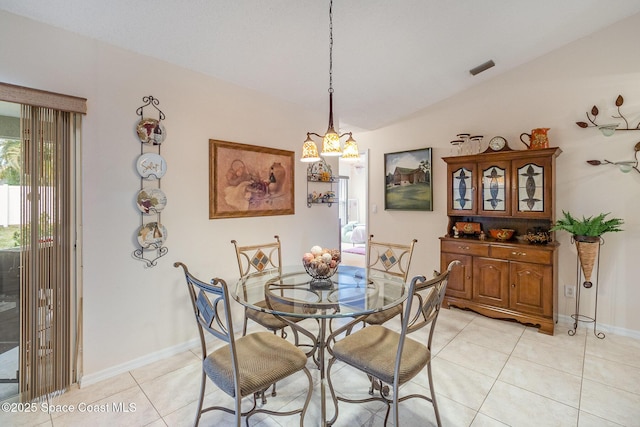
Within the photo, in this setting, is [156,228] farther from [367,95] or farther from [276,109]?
[367,95]

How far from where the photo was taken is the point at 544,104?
3.34 meters

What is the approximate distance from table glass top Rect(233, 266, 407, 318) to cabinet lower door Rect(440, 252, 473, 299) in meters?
1.43

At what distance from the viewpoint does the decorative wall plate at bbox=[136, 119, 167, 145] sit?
7.68 ft

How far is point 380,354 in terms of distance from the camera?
1726mm

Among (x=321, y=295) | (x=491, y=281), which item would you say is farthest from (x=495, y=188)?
(x=321, y=295)

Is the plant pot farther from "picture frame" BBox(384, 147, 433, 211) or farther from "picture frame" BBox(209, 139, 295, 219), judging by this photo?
"picture frame" BBox(209, 139, 295, 219)

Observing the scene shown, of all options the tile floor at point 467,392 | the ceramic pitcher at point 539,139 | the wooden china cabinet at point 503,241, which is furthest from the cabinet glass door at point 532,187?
the tile floor at point 467,392

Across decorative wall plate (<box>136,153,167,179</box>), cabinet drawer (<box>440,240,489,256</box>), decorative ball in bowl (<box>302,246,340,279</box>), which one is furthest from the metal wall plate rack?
cabinet drawer (<box>440,240,489,256</box>)

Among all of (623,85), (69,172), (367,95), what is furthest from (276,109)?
(623,85)

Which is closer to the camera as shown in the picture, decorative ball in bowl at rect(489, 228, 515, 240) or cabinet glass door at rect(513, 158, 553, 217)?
cabinet glass door at rect(513, 158, 553, 217)

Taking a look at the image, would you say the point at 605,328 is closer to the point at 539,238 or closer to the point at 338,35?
the point at 539,238

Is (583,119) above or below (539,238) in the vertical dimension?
above

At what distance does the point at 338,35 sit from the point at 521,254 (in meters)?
2.74

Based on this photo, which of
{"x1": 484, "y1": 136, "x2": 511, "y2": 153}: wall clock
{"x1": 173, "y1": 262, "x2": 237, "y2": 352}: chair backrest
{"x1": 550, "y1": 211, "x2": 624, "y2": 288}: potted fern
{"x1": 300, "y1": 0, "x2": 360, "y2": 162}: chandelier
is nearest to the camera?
{"x1": 173, "y1": 262, "x2": 237, "y2": 352}: chair backrest
